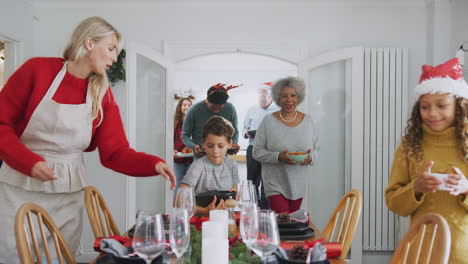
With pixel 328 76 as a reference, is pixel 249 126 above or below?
below

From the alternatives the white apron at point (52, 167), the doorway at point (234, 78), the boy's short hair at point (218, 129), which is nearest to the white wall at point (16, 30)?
the boy's short hair at point (218, 129)

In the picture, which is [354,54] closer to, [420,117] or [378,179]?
[378,179]

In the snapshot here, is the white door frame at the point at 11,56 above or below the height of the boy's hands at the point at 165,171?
above

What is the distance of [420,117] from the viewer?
192 cm

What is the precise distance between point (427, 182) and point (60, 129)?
4.89ft

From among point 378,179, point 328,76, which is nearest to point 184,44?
point 328,76

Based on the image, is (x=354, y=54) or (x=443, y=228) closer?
(x=443, y=228)

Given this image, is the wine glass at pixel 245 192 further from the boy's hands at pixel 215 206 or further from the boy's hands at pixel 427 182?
the boy's hands at pixel 427 182

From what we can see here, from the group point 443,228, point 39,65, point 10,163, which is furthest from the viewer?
point 39,65

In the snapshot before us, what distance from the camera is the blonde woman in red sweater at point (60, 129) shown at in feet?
5.72

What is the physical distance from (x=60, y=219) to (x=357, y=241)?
271cm

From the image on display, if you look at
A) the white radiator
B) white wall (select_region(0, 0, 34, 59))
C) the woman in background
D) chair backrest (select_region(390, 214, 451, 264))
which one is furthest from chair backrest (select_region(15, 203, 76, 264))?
the white radiator

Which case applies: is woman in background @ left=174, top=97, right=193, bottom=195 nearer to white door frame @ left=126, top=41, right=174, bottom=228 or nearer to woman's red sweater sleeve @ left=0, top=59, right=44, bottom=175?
white door frame @ left=126, top=41, right=174, bottom=228

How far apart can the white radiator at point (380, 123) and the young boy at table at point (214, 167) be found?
160 cm
